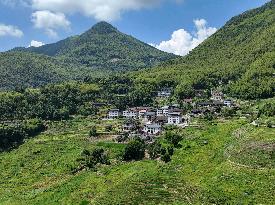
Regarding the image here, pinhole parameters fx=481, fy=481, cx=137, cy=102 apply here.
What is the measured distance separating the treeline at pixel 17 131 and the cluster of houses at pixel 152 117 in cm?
2620

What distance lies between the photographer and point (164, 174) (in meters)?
87.2

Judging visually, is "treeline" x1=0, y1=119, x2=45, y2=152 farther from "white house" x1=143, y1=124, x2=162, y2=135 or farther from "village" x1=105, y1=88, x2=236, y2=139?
"white house" x1=143, y1=124, x2=162, y2=135

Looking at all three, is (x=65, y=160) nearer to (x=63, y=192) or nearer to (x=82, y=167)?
(x=82, y=167)

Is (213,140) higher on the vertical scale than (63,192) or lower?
higher

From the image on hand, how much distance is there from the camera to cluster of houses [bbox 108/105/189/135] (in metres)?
129

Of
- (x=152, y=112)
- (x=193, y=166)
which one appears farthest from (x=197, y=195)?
(x=152, y=112)

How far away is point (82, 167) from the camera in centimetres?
9950

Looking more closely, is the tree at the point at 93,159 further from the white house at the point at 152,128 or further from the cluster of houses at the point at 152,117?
the white house at the point at 152,128

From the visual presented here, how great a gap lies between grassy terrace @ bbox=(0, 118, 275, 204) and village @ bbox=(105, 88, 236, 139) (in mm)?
14223

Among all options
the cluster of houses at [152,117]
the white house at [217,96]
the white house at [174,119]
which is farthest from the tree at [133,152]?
the white house at [217,96]

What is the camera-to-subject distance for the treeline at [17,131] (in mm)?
128000

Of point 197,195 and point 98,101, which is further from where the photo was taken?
point 98,101

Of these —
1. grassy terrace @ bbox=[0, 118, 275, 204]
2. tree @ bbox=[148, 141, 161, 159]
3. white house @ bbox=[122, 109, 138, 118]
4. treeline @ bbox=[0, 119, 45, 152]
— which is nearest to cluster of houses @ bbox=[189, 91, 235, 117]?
white house @ bbox=[122, 109, 138, 118]

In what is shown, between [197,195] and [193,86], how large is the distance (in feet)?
403
